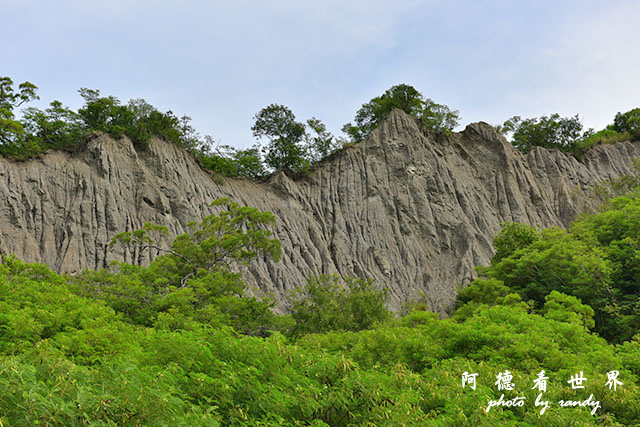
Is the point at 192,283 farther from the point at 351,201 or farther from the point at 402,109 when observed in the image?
the point at 402,109

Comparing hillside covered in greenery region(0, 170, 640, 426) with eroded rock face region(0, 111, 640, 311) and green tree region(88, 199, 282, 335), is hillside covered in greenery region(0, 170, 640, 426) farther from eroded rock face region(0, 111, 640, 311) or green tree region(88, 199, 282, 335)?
eroded rock face region(0, 111, 640, 311)

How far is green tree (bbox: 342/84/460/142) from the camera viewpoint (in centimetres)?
4291

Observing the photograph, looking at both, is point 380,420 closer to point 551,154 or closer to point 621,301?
point 621,301

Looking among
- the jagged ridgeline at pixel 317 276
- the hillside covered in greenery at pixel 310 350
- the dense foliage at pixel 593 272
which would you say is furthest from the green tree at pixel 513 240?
the hillside covered in greenery at pixel 310 350

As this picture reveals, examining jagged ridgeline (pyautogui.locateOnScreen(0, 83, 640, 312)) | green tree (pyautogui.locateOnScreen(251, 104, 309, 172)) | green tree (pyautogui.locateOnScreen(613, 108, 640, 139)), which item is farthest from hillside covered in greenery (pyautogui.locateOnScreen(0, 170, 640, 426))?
green tree (pyautogui.locateOnScreen(613, 108, 640, 139))

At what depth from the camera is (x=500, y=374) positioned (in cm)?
Answer: 872

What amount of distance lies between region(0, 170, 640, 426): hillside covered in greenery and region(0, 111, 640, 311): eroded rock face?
11.9 feet

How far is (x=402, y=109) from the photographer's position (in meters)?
42.9

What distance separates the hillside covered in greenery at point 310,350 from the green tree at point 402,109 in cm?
2016

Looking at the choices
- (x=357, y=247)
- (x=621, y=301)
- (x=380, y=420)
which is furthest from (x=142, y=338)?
(x=357, y=247)

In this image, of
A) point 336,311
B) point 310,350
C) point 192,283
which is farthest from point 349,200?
point 310,350

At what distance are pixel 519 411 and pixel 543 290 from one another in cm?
1602

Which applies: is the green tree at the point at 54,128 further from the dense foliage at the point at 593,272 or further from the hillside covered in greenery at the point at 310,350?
the dense foliage at the point at 593,272

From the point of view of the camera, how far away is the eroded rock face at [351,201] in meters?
25.7
